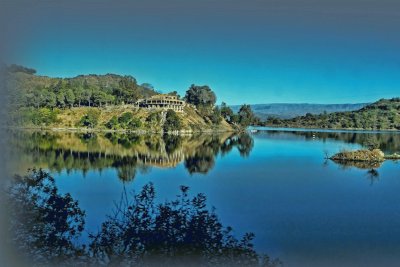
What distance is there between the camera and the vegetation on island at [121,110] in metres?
21.5

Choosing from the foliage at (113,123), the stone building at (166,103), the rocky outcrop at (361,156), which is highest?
the stone building at (166,103)

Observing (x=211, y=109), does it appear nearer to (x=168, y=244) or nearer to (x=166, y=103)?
(x=166, y=103)

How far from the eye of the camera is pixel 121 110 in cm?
2592

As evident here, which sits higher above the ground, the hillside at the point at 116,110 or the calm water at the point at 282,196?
the hillside at the point at 116,110

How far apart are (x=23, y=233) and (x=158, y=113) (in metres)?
20.6

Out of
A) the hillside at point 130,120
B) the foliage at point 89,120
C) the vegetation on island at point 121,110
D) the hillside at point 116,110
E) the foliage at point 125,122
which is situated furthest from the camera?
the foliage at point 89,120

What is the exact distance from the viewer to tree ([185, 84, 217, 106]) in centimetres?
1977

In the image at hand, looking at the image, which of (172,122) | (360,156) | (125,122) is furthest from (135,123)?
(360,156)

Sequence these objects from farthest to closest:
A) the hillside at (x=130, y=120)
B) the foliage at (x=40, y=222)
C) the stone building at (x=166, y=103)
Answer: the hillside at (x=130, y=120) → the stone building at (x=166, y=103) → the foliage at (x=40, y=222)

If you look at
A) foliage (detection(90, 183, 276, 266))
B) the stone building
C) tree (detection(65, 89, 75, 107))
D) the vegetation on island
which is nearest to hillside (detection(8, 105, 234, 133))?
the vegetation on island

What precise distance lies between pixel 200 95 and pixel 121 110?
8209 millimetres

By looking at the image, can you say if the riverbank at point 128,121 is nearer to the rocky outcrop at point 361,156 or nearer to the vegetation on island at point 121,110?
the vegetation on island at point 121,110

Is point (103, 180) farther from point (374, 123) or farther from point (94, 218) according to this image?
point (374, 123)

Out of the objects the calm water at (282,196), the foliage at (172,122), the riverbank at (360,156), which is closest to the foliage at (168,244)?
the calm water at (282,196)
